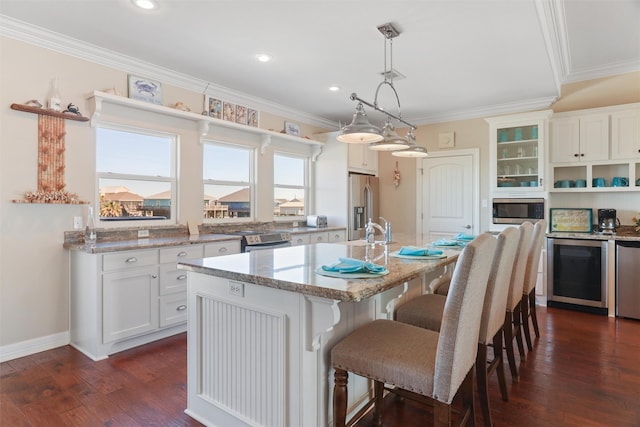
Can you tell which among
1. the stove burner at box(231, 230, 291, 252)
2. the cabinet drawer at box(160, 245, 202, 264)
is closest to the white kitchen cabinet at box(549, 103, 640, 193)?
the stove burner at box(231, 230, 291, 252)

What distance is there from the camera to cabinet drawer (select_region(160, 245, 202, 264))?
Result: 320cm

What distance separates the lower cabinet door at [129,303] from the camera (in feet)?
9.35

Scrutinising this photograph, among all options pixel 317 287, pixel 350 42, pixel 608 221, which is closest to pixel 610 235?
pixel 608 221

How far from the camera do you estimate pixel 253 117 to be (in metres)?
4.68

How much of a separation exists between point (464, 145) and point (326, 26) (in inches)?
131

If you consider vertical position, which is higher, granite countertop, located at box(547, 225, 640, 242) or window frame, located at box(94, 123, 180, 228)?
window frame, located at box(94, 123, 180, 228)

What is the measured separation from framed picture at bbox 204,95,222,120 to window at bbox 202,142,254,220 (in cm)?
Answer: 34

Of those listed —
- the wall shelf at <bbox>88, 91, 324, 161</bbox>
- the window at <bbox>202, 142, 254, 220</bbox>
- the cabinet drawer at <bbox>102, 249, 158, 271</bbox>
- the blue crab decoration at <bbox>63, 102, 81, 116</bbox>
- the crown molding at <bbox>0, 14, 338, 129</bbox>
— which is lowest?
the cabinet drawer at <bbox>102, 249, 158, 271</bbox>

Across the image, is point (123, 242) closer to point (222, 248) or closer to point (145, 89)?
point (222, 248)

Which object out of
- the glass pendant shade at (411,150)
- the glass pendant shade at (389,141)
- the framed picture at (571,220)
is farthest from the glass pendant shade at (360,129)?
the framed picture at (571,220)

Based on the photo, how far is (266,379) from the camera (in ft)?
5.55

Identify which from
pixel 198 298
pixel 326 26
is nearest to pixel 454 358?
pixel 198 298

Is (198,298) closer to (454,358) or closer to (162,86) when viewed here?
(454,358)

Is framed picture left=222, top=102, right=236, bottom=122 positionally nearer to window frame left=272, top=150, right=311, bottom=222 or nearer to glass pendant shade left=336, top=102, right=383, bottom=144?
window frame left=272, top=150, right=311, bottom=222
